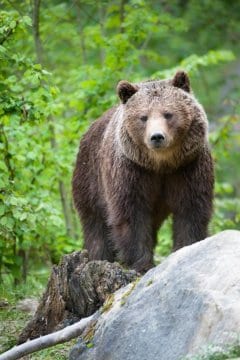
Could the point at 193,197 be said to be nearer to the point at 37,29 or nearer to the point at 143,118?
the point at 143,118

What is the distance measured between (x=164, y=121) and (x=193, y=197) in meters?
0.69

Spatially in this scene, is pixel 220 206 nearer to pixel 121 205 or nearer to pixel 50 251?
pixel 50 251

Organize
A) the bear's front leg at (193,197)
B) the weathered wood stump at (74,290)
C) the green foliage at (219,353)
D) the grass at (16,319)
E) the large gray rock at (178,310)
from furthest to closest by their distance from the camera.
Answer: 1. the bear's front leg at (193,197)
2. the weathered wood stump at (74,290)
3. the grass at (16,319)
4. the large gray rock at (178,310)
5. the green foliage at (219,353)

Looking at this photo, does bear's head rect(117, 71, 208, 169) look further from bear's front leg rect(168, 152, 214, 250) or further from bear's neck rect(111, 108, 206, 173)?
bear's front leg rect(168, 152, 214, 250)

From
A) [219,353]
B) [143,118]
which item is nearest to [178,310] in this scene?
[219,353]

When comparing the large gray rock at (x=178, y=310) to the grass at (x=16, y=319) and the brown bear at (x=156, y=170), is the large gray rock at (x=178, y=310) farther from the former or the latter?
the brown bear at (x=156, y=170)

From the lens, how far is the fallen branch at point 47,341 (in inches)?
212

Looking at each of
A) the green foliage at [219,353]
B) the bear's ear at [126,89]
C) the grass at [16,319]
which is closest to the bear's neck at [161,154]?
the bear's ear at [126,89]

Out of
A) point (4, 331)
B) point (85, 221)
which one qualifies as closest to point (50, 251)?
point (85, 221)

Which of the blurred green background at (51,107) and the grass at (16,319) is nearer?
the grass at (16,319)

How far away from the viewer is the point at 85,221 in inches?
343

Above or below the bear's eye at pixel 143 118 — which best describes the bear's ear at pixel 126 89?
above

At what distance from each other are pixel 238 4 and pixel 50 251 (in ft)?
23.8

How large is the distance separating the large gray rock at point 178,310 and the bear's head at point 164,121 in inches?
80.2
